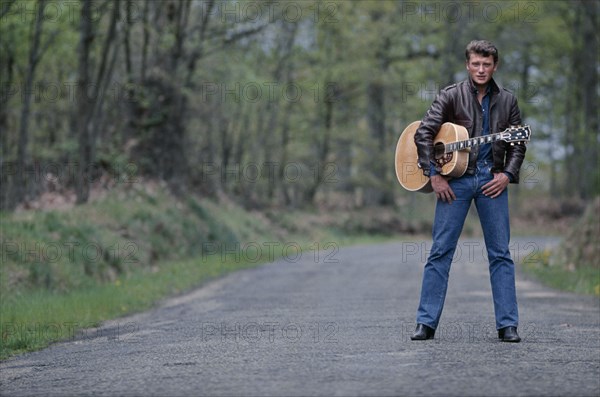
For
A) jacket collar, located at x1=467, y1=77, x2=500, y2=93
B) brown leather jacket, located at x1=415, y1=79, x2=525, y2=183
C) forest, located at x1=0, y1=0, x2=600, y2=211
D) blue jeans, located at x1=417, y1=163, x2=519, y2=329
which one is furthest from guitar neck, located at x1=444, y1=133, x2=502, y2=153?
forest, located at x1=0, y1=0, x2=600, y2=211

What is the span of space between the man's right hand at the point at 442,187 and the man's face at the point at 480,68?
2.54 feet

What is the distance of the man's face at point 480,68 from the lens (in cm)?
706

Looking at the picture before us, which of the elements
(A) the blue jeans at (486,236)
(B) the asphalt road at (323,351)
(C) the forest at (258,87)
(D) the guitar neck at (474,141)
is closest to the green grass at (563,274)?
(B) the asphalt road at (323,351)

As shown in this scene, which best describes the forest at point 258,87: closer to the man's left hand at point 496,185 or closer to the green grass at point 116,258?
the green grass at point 116,258

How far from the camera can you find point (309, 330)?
8180mm

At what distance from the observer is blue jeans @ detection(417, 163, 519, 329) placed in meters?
7.09

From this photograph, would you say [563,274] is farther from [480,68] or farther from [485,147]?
[480,68]

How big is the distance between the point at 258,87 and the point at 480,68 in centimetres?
2356

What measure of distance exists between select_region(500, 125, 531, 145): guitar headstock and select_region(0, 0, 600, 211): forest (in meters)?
13.4

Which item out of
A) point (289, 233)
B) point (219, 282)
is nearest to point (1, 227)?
point (219, 282)

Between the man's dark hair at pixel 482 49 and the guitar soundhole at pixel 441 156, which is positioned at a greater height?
the man's dark hair at pixel 482 49

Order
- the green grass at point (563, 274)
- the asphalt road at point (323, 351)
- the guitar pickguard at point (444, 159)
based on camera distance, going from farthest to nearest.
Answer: the green grass at point (563, 274) → the guitar pickguard at point (444, 159) → the asphalt road at point (323, 351)

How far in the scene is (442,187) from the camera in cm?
707

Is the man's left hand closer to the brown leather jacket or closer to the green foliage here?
the brown leather jacket
